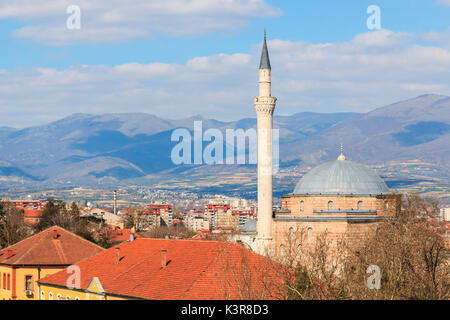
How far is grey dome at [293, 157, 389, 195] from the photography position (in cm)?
4269

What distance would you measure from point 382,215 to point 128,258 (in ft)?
52.2

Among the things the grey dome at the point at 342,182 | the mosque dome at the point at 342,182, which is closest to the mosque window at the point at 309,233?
the mosque dome at the point at 342,182

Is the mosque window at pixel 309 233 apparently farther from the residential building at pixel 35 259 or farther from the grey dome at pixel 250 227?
the residential building at pixel 35 259

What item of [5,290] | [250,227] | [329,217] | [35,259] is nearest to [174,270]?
[35,259]

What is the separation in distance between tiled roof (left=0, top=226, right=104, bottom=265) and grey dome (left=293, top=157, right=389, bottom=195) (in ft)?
40.0

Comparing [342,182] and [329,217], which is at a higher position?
[342,182]

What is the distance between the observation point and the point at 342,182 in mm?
42781

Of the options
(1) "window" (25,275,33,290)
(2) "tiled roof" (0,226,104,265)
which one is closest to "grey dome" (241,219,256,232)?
(2) "tiled roof" (0,226,104,265)

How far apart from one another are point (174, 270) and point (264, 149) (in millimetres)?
21404

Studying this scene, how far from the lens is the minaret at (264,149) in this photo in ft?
151

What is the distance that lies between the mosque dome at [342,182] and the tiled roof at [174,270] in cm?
1225

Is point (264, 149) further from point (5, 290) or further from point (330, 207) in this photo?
point (5, 290)

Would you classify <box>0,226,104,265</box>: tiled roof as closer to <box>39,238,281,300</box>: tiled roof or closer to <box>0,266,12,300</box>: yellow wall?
<box>0,266,12,300</box>: yellow wall

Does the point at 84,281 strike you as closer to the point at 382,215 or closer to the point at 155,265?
the point at 155,265
